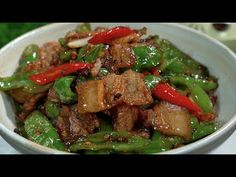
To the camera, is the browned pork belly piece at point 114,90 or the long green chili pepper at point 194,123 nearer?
the browned pork belly piece at point 114,90

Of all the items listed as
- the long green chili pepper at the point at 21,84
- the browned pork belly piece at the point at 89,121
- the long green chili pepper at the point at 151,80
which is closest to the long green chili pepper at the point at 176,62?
the long green chili pepper at the point at 151,80

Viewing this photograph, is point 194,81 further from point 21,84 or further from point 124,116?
point 21,84

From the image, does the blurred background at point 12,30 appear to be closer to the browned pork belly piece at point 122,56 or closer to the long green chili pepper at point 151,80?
the browned pork belly piece at point 122,56

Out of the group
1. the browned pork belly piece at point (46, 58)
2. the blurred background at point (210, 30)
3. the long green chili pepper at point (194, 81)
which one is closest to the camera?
the long green chili pepper at point (194, 81)

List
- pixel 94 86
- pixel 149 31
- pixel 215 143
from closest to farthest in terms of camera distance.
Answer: pixel 215 143 → pixel 94 86 → pixel 149 31

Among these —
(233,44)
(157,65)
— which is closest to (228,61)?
(157,65)

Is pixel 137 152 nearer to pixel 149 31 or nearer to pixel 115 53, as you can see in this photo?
pixel 115 53

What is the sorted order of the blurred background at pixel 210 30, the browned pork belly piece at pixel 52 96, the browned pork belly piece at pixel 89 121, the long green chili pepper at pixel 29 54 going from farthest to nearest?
the blurred background at pixel 210 30 < the long green chili pepper at pixel 29 54 < the browned pork belly piece at pixel 52 96 < the browned pork belly piece at pixel 89 121
